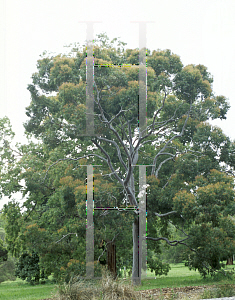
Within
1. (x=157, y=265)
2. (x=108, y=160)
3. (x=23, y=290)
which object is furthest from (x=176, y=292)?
(x=23, y=290)

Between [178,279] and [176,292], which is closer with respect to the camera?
[176,292]

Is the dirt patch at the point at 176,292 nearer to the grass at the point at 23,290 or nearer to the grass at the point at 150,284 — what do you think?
the grass at the point at 150,284

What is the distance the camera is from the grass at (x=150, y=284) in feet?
27.0

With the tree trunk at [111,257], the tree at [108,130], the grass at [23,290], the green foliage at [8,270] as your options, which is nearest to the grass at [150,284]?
the grass at [23,290]

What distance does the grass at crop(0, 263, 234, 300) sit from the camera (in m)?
8.24

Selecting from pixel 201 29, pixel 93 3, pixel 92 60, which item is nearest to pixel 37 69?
pixel 92 60

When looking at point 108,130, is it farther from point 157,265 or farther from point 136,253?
point 157,265

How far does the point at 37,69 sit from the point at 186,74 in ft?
12.8

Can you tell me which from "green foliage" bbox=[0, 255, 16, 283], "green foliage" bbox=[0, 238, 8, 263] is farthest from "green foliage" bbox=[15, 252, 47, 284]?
"green foliage" bbox=[0, 238, 8, 263]

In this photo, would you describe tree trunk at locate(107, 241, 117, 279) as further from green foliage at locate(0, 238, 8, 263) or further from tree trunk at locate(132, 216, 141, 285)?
green foliage at locate(0, 238, 8, 263)

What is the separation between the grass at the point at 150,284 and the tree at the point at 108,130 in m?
0.56

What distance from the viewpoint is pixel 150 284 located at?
27.4 ft

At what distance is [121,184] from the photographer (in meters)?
8.61

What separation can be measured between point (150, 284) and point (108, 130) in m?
3.74
